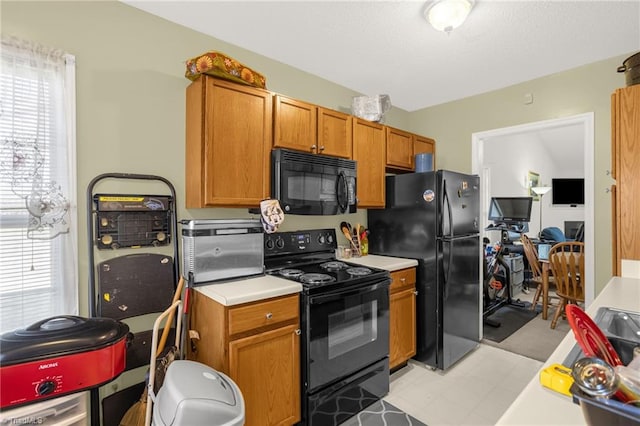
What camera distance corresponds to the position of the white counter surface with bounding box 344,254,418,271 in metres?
2.52

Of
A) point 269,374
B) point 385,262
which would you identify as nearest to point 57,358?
point 269,374

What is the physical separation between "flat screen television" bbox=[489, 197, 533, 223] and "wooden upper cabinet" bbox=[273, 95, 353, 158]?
146 inches

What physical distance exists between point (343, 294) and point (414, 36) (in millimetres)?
1850

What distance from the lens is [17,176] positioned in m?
1.57

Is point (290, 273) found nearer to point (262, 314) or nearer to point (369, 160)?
point (262, 314)

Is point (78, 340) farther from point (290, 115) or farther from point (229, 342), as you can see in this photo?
point (290, 115)

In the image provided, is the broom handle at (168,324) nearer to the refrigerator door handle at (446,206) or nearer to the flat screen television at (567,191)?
the refrigerator door handle at (446,206)

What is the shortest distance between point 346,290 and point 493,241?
473 cm

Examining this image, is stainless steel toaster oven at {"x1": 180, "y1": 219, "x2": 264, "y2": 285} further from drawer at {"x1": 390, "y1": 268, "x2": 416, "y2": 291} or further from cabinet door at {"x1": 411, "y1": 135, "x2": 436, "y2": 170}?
cabinet door at {"x1": 411, "y1": 135, "x2": 436, "y2": 170}

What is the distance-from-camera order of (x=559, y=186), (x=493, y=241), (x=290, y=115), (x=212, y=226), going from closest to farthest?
(x=212, y=226) → (x=290, y=115) → (x=493, y=241) → (x=559, y=186)

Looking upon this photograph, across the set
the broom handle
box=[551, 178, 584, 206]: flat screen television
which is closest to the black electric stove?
the broom handle

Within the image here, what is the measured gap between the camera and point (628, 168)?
1.65 m

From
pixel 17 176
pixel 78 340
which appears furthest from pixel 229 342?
pixel 17 176

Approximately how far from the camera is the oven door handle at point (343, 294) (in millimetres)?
1877
